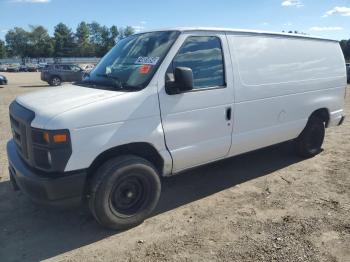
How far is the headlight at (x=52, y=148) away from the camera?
338 centimetres

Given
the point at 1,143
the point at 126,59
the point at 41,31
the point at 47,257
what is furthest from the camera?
the point at 41,31

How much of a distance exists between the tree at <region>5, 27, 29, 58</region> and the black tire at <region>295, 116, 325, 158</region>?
12970cm

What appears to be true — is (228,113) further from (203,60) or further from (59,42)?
(59,42)

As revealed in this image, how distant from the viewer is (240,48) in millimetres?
4785

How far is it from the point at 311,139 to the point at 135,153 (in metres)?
3.69

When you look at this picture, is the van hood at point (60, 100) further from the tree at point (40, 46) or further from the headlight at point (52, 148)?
the tree at point (40, 46)

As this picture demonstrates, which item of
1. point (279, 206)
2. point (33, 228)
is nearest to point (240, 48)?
point (279, 206)

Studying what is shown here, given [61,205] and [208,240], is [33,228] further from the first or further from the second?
[208,240]

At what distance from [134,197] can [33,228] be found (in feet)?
3.95

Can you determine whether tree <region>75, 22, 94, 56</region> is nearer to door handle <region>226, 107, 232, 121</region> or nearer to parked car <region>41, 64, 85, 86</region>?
parked car <region>41, 64, 85, 86</region>

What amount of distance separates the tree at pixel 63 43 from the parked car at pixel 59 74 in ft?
321

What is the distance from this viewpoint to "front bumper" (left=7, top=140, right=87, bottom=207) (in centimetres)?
346

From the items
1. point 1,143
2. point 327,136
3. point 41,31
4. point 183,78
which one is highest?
point 41,31

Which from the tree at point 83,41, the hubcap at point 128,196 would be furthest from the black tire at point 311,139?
the tree at point 83,41
